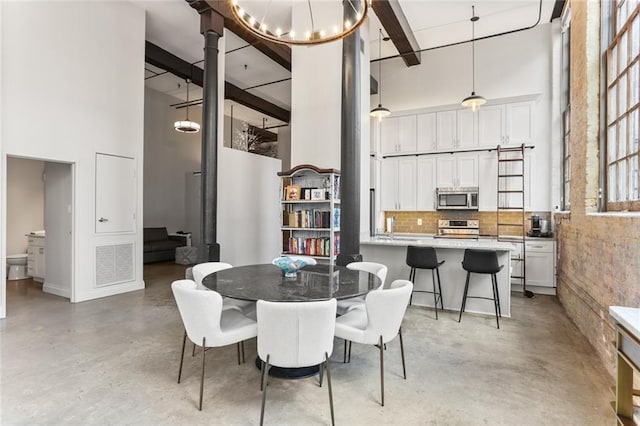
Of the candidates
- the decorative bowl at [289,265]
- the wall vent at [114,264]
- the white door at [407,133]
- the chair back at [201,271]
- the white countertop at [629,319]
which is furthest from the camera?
the white door at [407,133]

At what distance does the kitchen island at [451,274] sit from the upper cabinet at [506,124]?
95.9 inches

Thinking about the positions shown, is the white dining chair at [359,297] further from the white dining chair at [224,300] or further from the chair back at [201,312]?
the chair back at [201,312]

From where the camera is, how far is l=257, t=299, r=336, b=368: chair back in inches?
78.0

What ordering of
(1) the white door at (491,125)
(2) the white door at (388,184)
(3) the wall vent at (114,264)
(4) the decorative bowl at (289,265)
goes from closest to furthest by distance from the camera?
(4) the decorative bowl at (289,265) → (3) the wall vent at (114,264) → (1) the white door at (491,125) → (2) the white door at (388,184)

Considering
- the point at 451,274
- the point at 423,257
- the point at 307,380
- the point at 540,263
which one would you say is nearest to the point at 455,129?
the point at 540,263

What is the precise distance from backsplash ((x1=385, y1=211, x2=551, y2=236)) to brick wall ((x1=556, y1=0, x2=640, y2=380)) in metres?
1.58

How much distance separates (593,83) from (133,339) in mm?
5466

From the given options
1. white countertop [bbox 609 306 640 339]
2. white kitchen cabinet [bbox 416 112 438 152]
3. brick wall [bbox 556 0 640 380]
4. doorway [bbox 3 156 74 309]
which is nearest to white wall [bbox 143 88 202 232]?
doorway [bbox 3 156 74 309]

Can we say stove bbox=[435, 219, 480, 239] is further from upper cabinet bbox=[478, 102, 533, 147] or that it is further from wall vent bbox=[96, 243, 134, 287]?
wall vent bbox=[96, 243, 134, 287]

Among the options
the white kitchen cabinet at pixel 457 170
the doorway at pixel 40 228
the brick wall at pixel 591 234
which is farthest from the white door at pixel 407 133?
the doorway at pixel 40 228

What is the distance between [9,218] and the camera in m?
6.71

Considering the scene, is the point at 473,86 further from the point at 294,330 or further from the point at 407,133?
the point at 294,330

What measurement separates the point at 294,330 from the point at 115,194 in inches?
190

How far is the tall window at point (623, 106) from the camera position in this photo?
9.05 feet
